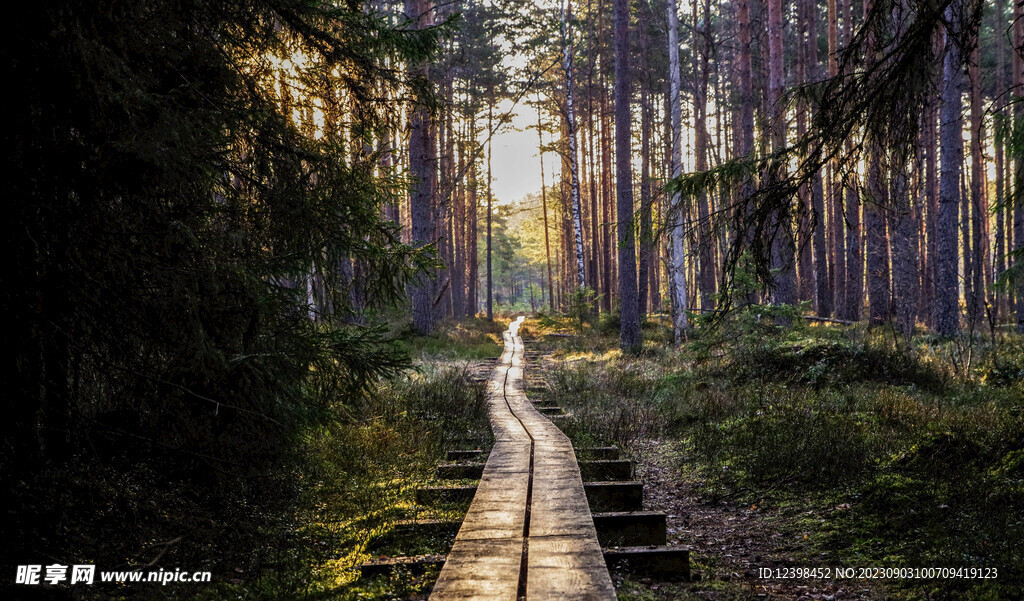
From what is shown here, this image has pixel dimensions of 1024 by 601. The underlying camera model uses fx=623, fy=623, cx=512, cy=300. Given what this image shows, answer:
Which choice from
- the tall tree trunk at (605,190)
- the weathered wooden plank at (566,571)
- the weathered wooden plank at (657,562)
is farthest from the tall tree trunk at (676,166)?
the weathered wooden plank at (566,571)

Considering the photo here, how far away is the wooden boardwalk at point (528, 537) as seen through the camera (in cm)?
318

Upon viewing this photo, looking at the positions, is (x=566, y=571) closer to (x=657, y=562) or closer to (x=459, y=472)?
(x=657, y=562)

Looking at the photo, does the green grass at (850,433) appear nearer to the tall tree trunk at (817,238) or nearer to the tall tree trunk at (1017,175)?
the tall tree trunk at (1017,175)

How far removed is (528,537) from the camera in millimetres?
3967

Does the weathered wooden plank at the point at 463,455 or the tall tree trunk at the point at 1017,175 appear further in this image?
the tall tree trunk at the point at 1017,175

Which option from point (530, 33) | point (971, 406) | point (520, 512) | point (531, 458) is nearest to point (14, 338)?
point (520, 512)

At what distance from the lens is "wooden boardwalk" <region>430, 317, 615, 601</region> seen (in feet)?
10.4

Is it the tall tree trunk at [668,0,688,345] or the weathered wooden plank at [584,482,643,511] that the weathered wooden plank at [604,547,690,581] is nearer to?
the weathered wooden plank at [584,482,643,511]

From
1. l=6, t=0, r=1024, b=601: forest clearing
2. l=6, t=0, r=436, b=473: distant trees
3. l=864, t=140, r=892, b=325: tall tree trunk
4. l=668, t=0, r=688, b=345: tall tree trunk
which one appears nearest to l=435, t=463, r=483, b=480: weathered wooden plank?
l=6, t=0, r=1024, b=601: forest clearing

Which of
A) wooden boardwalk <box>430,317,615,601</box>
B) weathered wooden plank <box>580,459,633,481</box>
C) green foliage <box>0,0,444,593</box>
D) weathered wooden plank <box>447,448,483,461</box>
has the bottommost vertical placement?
weathered wooden plank <box>580,459,633,481</box>

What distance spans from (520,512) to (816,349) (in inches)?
350

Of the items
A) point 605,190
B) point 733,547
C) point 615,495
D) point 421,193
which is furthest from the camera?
point 605,190

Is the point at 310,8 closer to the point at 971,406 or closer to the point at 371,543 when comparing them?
the point at 371,543

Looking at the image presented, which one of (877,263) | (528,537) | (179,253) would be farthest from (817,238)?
(179,253)
